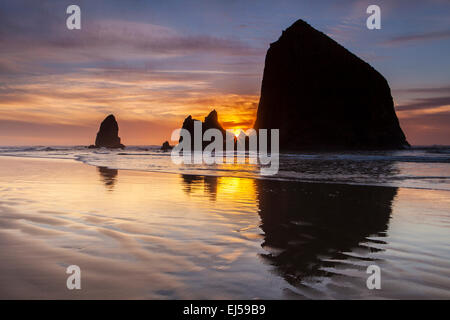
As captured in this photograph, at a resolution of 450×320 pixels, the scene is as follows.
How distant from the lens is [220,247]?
4598 mm

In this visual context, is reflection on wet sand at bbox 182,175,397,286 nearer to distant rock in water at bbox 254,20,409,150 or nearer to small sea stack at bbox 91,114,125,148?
distant rock in water at bbox 254,20,409,150

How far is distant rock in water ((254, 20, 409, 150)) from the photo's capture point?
8388 cm

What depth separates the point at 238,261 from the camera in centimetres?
400

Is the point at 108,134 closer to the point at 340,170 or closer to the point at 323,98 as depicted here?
the point at 323,98

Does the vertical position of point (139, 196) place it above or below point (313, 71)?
below

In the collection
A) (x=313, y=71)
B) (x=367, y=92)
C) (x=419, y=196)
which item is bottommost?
(x=419, y=196)

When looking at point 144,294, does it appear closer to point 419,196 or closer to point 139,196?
point 139,196

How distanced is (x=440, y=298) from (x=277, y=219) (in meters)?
3.67

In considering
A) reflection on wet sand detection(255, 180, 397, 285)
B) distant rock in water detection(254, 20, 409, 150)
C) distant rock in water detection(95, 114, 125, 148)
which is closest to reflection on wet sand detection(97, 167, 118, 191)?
reflection on wet sand detection(255, 180, 397, 285)

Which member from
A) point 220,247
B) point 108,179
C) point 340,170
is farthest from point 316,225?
point 340,170

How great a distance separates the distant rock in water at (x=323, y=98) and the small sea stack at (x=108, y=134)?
9957 centimetres

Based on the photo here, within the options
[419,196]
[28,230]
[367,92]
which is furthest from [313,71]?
[28,230]

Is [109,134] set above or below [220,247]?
above

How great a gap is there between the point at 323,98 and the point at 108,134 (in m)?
121
